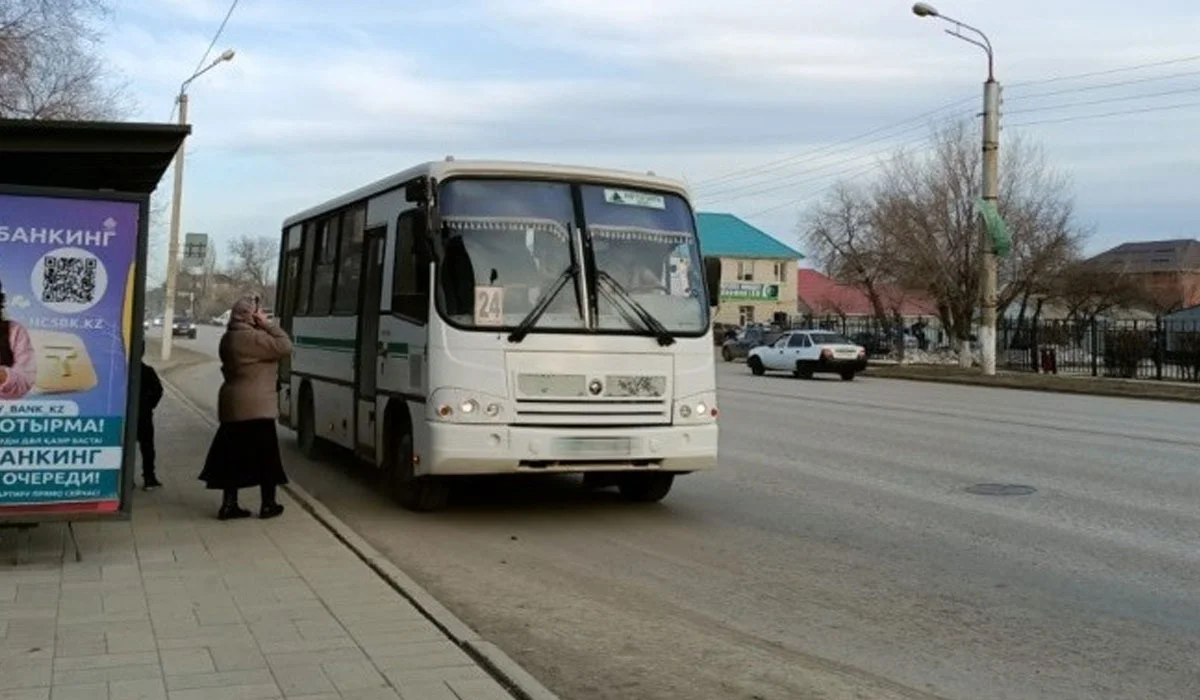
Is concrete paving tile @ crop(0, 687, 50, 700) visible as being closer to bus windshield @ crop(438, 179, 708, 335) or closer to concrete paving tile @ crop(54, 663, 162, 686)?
concrete paving tile @ crop(54, 663, 162, 686)

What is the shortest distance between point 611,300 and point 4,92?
2030 centimetres

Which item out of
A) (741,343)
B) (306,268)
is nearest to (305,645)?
(306,268)

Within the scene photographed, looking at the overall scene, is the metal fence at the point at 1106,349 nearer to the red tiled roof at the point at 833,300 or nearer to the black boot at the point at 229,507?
the black boot at the point at 229,507

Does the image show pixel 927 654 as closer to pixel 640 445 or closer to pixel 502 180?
pixel 640 445

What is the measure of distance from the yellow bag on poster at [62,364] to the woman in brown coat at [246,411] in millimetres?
1570

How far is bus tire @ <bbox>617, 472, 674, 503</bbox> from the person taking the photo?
35.1 feet

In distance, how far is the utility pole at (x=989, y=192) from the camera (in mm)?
36219

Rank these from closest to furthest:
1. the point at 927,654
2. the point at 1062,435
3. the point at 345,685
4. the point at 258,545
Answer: the point at 345,685 < the point at 927,654 < the point at 258,545 < the point at 1062,435

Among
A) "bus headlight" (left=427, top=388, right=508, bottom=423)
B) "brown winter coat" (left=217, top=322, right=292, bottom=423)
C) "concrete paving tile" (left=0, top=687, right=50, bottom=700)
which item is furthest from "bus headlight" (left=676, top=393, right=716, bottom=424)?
"concrete paving tile" (left=0, top=687, right=50, bottom=700)

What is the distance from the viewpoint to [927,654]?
6023 mm

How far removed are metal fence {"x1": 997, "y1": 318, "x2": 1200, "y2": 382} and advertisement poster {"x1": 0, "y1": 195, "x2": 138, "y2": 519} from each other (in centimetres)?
3463

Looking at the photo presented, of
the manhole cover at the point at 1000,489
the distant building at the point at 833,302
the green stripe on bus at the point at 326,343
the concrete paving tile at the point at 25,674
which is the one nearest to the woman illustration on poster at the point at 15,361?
the concrete paving tile at the point at 25,674

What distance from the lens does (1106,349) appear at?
127ft

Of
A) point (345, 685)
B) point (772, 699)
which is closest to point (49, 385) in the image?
point (345, 685)
